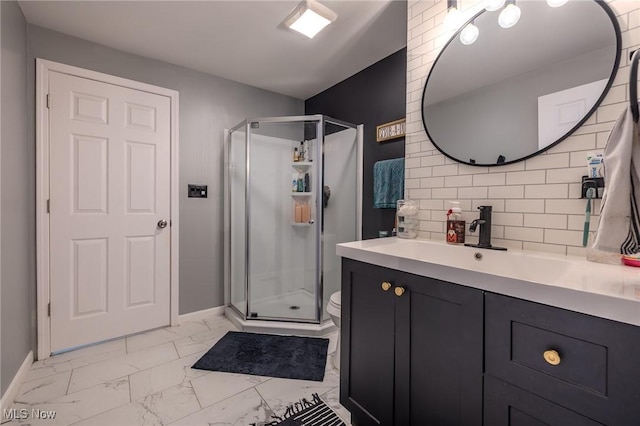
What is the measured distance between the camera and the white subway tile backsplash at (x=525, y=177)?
118 cm

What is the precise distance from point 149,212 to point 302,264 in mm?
1434

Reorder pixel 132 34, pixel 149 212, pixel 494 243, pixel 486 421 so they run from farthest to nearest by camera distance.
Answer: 1. pixel 149 212
2. pixel 132 34
3. pixel 494 243
4. pixel 486 421

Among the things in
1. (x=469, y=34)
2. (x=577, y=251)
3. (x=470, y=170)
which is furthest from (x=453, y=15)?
(x=577, y=251)

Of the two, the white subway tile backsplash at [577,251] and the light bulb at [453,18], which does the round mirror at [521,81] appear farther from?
the white subway tile backsplash at [577,251]

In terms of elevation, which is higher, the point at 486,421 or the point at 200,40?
the point at 200,40

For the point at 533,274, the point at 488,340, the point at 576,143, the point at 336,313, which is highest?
the point at 576,143

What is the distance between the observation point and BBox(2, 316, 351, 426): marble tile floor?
4.65 ft

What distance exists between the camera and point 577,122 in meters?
1.08

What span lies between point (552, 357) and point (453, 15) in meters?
1.59

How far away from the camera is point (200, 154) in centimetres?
261

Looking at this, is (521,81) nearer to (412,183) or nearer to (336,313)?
(412,183)

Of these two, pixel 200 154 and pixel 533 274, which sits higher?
pixel 200 154

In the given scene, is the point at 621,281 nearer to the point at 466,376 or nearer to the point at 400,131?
the point at 466,376

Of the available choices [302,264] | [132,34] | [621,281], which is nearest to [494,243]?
[621,281]
